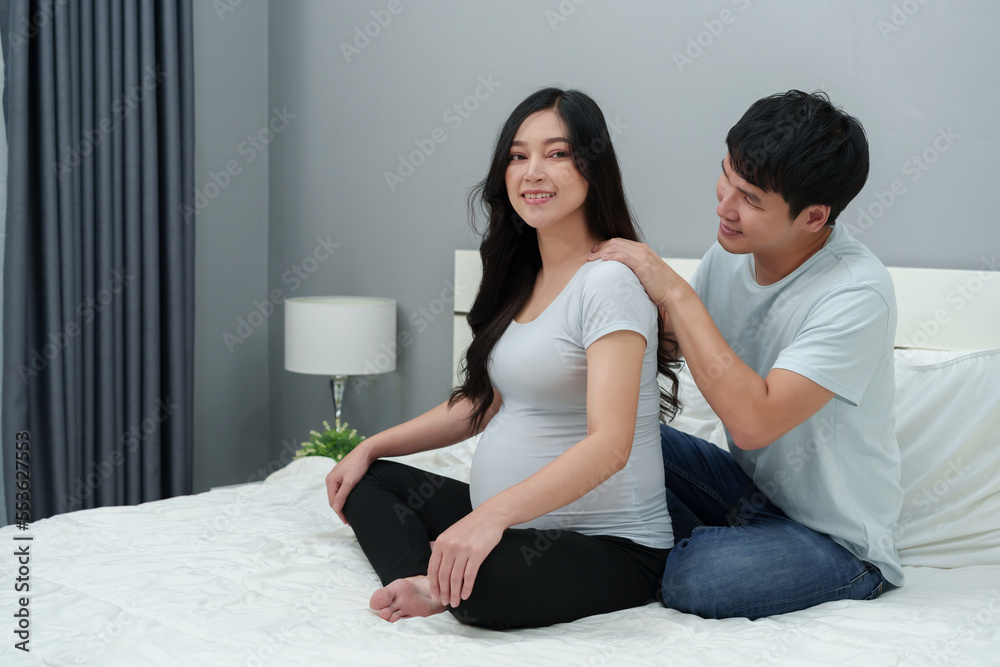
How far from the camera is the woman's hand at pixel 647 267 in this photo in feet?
4.12

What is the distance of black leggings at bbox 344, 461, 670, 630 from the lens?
1081mm

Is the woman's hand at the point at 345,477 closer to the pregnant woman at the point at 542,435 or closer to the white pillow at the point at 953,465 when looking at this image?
the pregnant woman at the point at 542,435

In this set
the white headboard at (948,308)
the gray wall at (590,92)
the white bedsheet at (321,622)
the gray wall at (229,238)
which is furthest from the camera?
the gray wall at (229,238)

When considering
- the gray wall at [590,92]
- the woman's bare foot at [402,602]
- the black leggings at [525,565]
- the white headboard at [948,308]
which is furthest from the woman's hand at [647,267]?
the gray wall at [590,92]

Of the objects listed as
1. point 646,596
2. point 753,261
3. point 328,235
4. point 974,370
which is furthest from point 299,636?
point 328,235

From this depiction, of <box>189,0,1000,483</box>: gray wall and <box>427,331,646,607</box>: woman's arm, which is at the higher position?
<box>189,0,1000,483</box>: gray wall

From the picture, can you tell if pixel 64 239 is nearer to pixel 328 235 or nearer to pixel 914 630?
pixel 328 235

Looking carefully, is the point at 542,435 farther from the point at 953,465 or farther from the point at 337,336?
the point at 337,336

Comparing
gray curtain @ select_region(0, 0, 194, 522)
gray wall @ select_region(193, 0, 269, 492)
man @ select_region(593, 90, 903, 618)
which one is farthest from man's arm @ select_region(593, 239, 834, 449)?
gray wall @ select_region(193, 0, 269, 492)

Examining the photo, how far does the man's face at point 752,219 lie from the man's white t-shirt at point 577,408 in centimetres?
21

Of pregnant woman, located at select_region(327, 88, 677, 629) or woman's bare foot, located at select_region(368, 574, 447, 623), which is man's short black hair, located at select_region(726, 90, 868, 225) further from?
woman's bare foot, located at select_region(368, 574, 447, 623)

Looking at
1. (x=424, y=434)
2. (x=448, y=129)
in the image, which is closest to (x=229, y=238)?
(x=448, y=129)

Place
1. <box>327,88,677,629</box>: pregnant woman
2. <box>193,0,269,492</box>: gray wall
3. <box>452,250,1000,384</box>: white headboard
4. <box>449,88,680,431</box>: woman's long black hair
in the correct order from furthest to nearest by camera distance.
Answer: <box>193,0,269,492</box>: gray wall, <box>452,250,1000,384</box>: white headboard, <box>449,88,680,431</box>: woman's long black hair, <box>327,88,677,629</box>: pregnant woman

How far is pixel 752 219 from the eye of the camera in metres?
1.30
